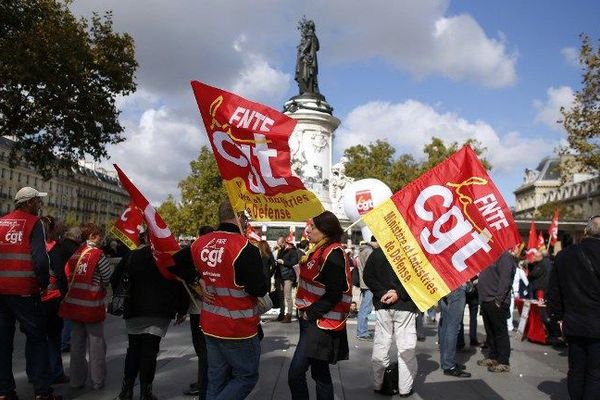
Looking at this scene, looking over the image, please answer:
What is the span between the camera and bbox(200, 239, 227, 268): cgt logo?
15.0 feet

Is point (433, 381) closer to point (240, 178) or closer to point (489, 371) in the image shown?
point (489, 371)

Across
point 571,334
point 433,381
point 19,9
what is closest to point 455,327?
point 433,381

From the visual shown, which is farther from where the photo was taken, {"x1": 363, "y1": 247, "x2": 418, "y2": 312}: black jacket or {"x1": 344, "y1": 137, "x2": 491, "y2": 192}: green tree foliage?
{"x1": 344, "y1": 137, "x2": 491, "y2": 192}: green tree foliage

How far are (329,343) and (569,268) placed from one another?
2.39m

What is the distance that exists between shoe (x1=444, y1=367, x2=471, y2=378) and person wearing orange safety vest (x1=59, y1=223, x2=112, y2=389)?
4412 mm

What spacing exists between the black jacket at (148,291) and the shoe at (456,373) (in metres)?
3.98

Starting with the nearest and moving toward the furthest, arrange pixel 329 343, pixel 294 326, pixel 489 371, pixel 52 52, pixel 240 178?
pixel 329 343
pixel 240 178
pixel 489 371
pixel 294 326
pixel 52 52

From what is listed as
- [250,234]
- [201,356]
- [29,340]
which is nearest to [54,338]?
[29,340]

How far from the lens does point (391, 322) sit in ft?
22.5

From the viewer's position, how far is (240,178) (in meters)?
5.98

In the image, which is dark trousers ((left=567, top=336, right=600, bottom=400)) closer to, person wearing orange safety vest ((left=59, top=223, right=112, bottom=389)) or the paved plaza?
the paved plaza

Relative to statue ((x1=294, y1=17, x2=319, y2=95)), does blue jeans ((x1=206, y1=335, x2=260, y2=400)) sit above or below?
below

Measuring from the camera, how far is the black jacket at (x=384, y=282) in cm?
670

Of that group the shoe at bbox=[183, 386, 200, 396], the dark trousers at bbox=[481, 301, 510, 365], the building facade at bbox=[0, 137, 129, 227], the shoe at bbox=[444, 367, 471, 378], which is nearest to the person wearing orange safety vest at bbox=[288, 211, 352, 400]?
the shoe at bbox=[183, 386, 200, 396]
